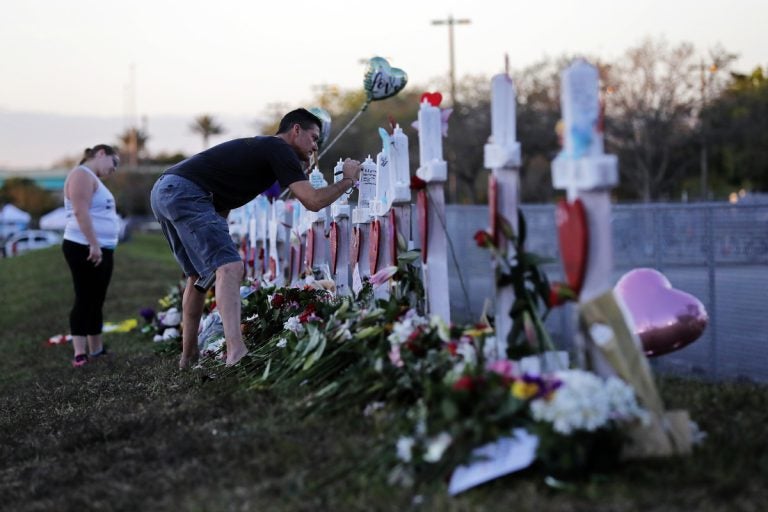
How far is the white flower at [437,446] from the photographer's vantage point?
11.9 feet

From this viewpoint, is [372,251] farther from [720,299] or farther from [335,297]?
[720,299]

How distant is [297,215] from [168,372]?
3173mm

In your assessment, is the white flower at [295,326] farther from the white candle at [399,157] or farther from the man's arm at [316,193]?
the white candle at [399,157]

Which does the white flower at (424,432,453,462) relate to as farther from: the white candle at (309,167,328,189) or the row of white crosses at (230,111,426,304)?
the white candle at (309,167,328,189)

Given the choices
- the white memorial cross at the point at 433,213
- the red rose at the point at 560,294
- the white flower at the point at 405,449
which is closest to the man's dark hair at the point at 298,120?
the white memorial cross at the point at 433,213

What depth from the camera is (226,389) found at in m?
5.48

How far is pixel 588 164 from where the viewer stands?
12.6 feet

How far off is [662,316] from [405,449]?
223 centimetres

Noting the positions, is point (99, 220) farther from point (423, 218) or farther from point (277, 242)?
point (423, 218)

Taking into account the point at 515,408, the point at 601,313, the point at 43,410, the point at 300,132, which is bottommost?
the point at 43,410

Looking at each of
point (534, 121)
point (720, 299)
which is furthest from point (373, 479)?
point (534, 121)

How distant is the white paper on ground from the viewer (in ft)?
11.6

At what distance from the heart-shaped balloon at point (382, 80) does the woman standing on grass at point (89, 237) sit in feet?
8.68

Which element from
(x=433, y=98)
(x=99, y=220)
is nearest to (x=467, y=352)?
(x=433, y=98)
